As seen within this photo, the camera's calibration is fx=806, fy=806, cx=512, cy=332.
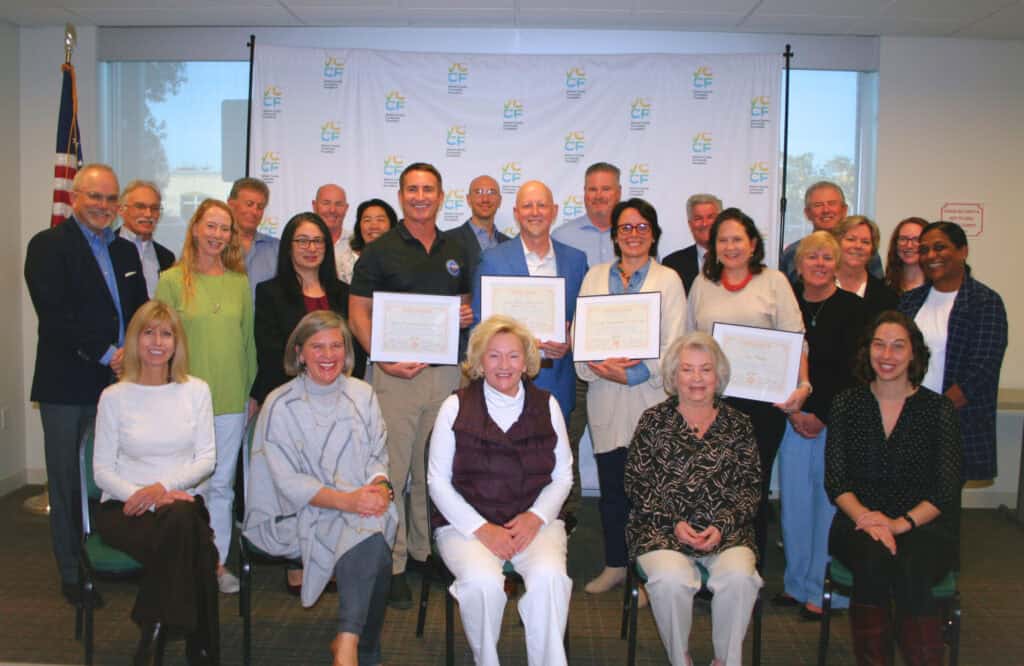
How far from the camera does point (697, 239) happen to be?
5363 mm

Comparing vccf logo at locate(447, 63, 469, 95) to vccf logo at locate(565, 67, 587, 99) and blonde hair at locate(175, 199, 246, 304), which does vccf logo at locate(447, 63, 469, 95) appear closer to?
vccf logo at locate(565, 67, 587, 99)

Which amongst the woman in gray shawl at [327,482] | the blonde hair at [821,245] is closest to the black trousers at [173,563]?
the woman in gray shawl at [327,482]

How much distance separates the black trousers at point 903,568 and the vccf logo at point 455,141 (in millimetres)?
4317

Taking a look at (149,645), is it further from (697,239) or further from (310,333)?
(697,239)

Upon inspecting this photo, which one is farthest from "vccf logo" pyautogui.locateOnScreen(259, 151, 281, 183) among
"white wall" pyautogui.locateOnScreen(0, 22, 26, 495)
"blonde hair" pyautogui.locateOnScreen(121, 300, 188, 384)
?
"blonde hair" pyautogui.locateOnScreen(121, 300, 188, 384)

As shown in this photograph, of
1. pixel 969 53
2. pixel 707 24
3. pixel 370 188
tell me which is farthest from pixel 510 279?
pixel 969 53

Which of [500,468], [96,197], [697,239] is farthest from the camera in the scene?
[697,239]

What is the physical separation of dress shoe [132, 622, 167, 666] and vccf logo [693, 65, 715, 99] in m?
5.17

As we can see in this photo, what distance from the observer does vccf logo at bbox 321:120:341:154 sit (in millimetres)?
6348

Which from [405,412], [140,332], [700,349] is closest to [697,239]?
[700,349]

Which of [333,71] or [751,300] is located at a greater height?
[333,71]

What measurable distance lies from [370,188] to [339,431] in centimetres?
342

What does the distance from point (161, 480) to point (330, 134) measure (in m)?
3.69

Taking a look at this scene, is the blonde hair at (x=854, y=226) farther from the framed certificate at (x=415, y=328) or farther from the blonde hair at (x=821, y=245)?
the framed certificate at (x=415, y=328)
